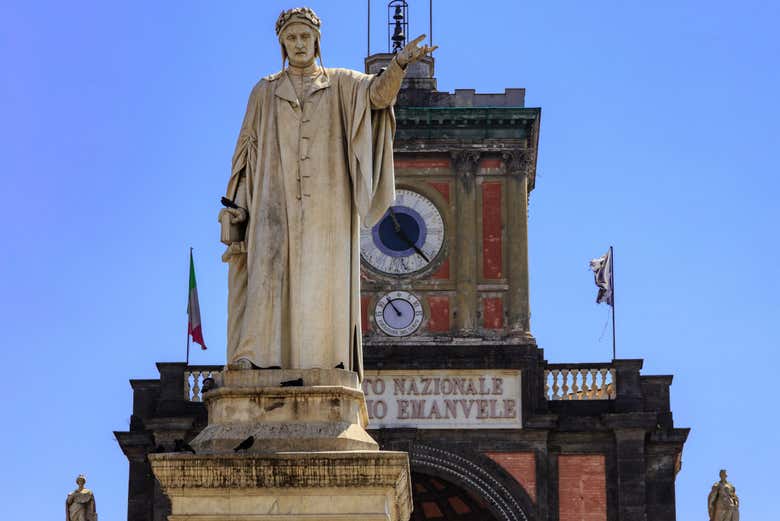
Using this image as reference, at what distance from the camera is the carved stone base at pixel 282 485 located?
11.9 m

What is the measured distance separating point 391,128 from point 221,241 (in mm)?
1328

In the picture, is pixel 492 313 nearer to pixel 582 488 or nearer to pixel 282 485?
pixel 582 488

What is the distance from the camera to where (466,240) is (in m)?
48.4

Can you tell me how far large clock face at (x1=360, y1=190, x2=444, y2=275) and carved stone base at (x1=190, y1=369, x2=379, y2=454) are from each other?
36.2 meters

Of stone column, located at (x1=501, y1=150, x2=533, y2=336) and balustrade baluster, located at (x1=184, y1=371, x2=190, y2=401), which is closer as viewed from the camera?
balustrade baluster, located at (x1=184, y1=371, x2=190, y2=401)

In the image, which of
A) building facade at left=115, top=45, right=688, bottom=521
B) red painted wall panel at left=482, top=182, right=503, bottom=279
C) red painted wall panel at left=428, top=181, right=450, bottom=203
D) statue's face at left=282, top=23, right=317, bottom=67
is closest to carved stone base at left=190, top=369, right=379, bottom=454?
statue's face at left=282, top=23, right=317, bottom=67

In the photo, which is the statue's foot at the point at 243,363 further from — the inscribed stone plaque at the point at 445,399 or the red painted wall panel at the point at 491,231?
the red painted wall panel at the point at 491,231

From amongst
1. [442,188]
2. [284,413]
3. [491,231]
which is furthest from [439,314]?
[284,413]

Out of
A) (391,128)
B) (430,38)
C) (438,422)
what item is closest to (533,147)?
(430,38)

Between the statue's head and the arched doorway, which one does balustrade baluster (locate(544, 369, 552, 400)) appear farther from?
the statue's head

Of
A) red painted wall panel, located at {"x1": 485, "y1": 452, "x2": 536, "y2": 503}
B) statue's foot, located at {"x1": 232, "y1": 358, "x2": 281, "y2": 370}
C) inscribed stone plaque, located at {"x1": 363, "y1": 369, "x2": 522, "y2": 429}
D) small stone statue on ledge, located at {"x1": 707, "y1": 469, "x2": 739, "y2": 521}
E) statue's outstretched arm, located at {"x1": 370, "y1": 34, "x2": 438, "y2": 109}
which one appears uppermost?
inscribed stone plaque, located at {"x1": 363, "y1": 369, "x2": 522, "y2": 429}

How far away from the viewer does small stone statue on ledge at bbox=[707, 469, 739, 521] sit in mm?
41141

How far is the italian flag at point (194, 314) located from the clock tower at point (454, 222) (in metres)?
3.96

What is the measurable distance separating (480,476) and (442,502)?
1.06 metres
